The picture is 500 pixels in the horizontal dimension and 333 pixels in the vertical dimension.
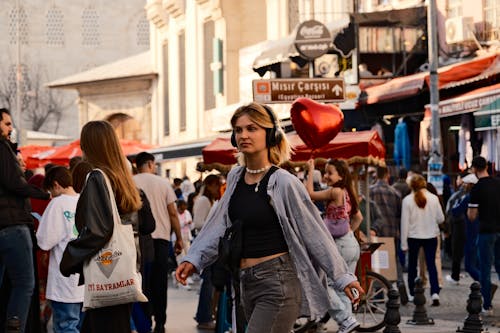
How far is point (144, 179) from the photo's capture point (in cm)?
1368

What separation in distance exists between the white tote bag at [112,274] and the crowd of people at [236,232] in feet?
0.17

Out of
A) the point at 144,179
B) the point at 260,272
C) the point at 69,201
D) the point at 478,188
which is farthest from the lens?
the point at 478,188

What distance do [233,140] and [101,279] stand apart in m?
1.21

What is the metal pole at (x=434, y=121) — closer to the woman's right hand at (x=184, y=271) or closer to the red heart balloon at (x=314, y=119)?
the red heart balloon at (x=314, y=119)

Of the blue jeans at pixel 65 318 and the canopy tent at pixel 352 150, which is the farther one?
the canopy tent at pixel 352 150

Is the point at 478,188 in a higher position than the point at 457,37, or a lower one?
lower

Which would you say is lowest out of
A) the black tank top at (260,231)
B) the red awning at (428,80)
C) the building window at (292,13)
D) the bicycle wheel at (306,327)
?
the bicycle wheel at (306,327)

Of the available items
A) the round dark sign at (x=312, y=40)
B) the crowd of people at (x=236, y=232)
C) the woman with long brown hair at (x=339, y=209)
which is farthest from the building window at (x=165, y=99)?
the woman with long brown hair at (x=339, y=209)

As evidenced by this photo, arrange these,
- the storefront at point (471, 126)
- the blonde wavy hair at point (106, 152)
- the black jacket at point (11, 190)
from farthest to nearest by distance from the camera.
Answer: the storefront at point (471, 126), the black jacket at point (11, 190), the blonde wavy hair at point (106, 152)

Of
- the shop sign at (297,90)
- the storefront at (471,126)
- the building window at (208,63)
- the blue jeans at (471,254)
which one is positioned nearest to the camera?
the blue jeans at (471,254)

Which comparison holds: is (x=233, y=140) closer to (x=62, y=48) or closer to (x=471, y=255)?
(x=471, y=255)

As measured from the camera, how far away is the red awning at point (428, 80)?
84.7ft

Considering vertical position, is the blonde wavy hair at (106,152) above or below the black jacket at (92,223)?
above

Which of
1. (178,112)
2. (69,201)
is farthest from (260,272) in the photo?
(178,112)
